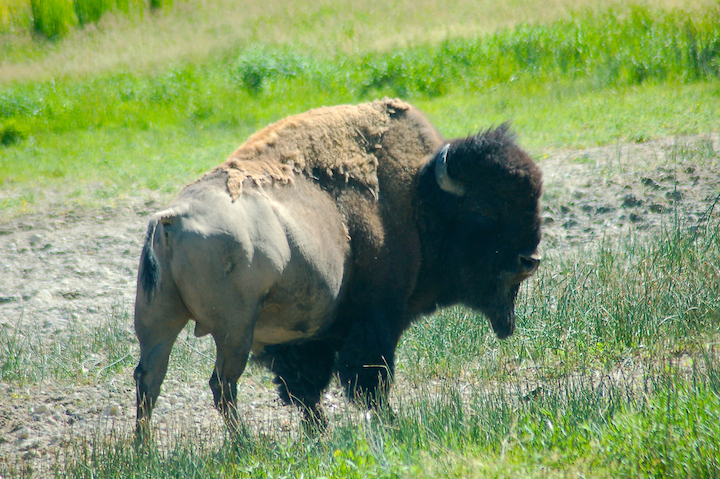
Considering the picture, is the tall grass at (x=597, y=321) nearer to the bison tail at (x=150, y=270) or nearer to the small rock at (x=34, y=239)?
the bison tail at (x=150, y=270)

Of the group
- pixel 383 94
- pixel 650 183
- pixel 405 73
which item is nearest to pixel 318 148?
pixel 650 183

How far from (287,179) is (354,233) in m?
0.64

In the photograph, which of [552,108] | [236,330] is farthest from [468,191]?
[552,108]

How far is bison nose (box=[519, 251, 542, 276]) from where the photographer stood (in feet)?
17.4

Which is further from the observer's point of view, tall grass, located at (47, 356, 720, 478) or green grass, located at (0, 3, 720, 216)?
green grass, located at (0, 3, 720, 216)

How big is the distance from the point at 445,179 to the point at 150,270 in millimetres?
2280

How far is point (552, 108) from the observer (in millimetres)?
14844

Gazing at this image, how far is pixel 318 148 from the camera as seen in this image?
194 inches

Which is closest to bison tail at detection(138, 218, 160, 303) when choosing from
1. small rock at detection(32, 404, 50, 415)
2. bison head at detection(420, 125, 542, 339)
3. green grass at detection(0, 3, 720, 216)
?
bison head at detection(420, 125, 542, 339)

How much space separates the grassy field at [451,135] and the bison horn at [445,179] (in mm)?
1448

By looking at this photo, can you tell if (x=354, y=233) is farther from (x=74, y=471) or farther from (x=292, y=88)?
(x=292, y=88)

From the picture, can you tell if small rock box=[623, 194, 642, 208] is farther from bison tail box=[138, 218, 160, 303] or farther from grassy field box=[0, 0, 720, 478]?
bison tail box=[138, 218, 160, 303]

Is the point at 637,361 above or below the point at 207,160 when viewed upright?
above

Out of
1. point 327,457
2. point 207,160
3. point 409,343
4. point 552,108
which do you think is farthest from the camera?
point 552,108
